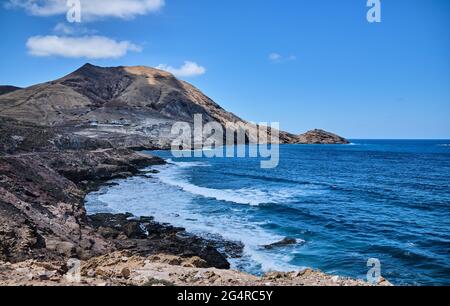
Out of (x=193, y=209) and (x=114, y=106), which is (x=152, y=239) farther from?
(x=114, y=106)

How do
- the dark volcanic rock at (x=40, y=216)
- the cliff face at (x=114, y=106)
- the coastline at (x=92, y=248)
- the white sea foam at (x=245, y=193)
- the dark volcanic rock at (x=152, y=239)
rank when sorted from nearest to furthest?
the coastline at (x=92, y=248) → the dark volcanic rock at (x=40, y=216) → the dark volcanic rock at (x=152, y=239) → the white sea foam at (x=245, y=193) → the cliff face at (x=114, y=106)

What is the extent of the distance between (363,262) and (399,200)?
1964 centimetres

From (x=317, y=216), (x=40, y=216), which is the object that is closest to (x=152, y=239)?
(x=40, y=216)

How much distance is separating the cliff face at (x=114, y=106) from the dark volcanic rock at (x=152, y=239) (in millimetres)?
53234

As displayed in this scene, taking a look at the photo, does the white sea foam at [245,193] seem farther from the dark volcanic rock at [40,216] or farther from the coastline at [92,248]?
the dark volcanic rock at [40,216]

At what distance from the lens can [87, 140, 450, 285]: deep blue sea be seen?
63.6ft

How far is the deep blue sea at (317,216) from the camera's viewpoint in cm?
1938

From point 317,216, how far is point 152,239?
45.7ft

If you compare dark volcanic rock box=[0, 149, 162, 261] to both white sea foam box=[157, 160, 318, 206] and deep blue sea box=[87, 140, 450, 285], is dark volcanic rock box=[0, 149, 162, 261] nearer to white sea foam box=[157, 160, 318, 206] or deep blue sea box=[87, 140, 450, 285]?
deep blue sea box=[87, 140, 450, 285]

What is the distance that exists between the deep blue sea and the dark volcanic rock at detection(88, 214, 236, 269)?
147 centimetres

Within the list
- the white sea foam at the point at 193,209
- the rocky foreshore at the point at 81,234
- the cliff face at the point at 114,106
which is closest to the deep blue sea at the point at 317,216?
the white sea foam at the point at 193,209
